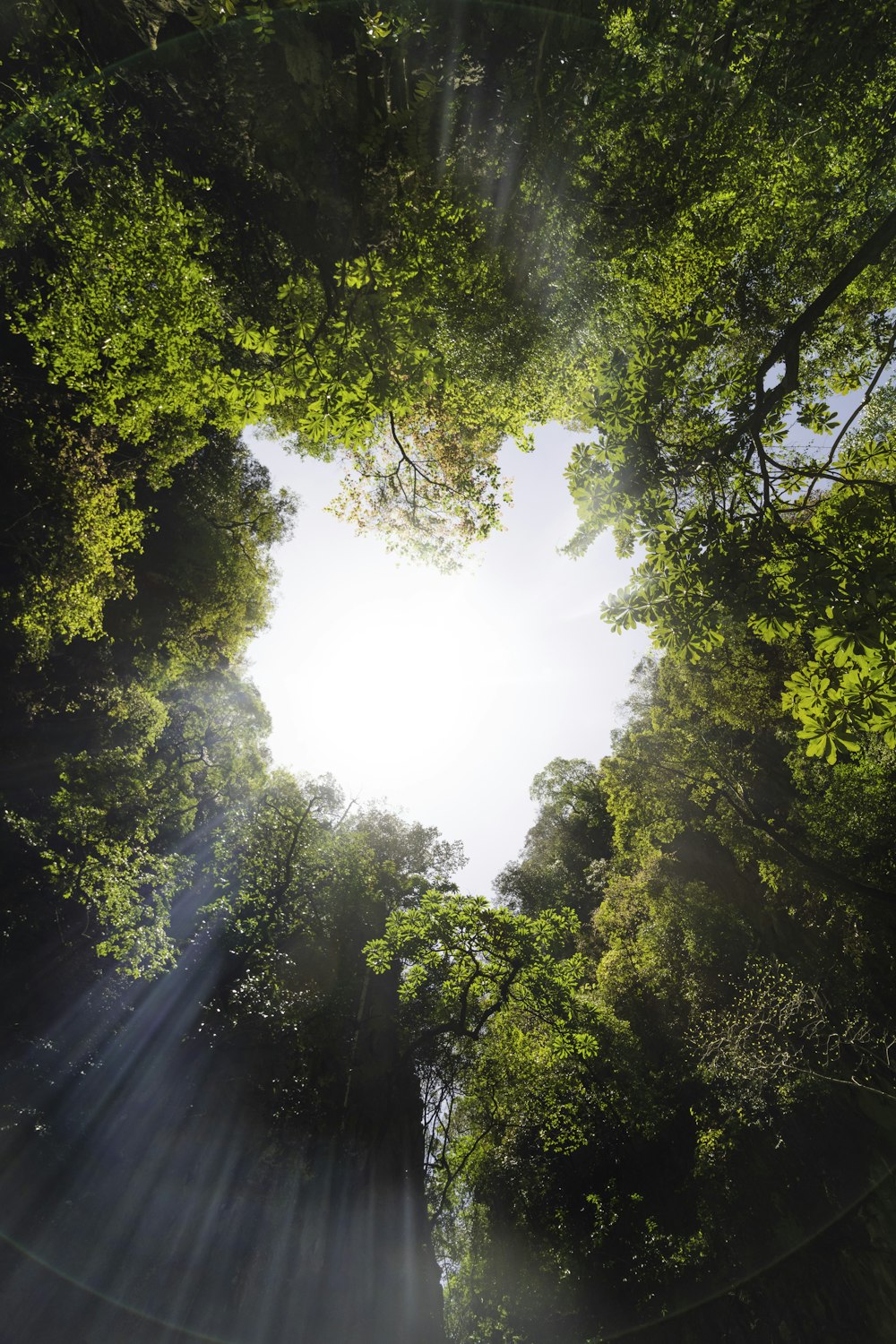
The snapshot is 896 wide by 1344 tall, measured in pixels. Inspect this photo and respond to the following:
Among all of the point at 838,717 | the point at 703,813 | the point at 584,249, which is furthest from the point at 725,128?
the point at 703,813

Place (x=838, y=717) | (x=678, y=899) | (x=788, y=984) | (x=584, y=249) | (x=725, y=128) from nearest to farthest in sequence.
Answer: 1. (x=838, y=717)
2. (x=725, y=128)
3. (x=584, y=249)
4. (x=788, y=984)
5. (x=678, y=899)

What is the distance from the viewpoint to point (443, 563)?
9711 millimetres

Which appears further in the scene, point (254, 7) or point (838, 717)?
point (254, 7)

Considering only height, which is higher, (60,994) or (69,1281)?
(60,994)

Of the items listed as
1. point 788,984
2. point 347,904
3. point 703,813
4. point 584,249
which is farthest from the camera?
point 347,904

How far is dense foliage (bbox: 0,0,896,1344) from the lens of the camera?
4.66 m

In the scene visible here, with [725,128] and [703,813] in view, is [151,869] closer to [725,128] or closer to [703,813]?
[703,813]

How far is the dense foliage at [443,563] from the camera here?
4.66 metres

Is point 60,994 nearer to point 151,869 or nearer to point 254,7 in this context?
point 151,869

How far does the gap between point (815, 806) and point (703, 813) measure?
3.26 metres

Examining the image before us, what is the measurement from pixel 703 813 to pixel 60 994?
1823 cm

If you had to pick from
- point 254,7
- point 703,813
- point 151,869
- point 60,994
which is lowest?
point 60,994

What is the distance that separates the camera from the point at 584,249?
7273 mm

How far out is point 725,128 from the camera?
5883mm
